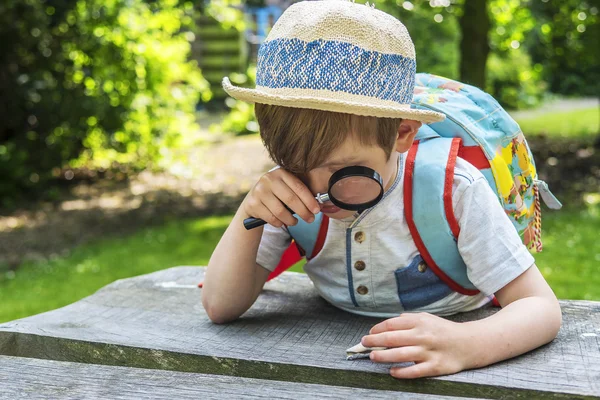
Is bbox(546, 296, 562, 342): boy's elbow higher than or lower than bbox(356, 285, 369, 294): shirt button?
higher

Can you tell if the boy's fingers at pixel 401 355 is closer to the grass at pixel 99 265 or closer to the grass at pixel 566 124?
the grass at pixel 99 265

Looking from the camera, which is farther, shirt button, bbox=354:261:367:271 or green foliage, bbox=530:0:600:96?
green foliage, bbox=530:0:600:96

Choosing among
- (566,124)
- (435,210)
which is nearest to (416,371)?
(435,210)

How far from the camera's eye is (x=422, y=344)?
146cm

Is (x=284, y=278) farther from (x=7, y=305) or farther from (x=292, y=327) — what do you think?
(x=7, y=305)

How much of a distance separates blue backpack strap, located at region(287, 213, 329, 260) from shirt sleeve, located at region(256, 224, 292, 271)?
54 millimetres

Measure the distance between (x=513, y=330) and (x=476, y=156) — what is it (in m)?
0.57

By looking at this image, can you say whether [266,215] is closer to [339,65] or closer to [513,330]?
[339,65]

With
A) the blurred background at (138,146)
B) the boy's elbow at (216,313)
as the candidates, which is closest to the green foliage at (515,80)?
the blurred background at (138,146)

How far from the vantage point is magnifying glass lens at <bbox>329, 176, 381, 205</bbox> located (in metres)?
1.59

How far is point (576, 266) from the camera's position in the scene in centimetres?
489

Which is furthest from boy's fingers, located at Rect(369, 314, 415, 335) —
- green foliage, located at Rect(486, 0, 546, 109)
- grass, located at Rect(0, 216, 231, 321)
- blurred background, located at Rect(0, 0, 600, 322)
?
green foliage, located at Rect(486, 0, 546, 109)

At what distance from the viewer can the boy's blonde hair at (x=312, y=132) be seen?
1.59 m

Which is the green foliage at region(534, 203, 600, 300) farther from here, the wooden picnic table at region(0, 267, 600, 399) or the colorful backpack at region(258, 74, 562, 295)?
the wooden picnic table at region(0, 267, 600, 399)
